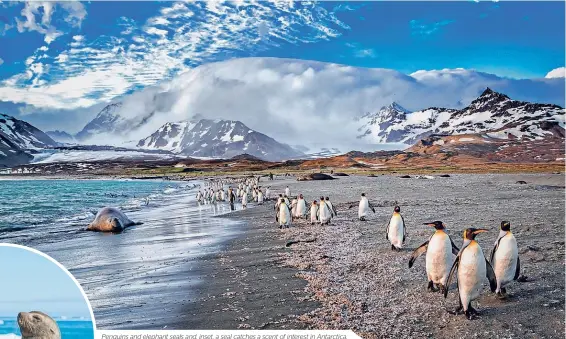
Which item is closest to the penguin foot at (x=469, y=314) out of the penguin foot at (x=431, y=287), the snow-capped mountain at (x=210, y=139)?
the penguin foot at (x=431, y=287)

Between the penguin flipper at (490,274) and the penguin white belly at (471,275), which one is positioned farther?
the penguin flipper at (490,274)

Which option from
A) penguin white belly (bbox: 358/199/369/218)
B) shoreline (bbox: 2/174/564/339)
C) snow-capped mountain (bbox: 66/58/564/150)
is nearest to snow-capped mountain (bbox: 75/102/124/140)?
snow-capped mountain (bbox: 66/58/564/150)

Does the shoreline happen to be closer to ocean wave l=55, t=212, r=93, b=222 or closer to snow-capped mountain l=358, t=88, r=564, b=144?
snow-capped mountain l=358, t=88, r=564, b=144

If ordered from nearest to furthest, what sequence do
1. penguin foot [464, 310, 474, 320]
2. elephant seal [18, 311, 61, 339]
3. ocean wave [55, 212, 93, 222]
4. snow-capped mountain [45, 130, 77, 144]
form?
elephant seal [18, 311, 61, 339]
penguin foot [464, 310, 474, 320]
snow-capped mountain [45, 130, 77, 144]
ocean wave [55, 212, 93, 222]

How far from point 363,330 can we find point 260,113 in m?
2.80

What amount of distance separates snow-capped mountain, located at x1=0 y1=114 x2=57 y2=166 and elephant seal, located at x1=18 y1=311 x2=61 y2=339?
2.51 metres

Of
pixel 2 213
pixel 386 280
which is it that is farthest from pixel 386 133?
pixel 2 213

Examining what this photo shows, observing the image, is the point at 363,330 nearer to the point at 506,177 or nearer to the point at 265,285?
the point at 265,285

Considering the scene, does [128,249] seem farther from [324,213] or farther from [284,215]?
[324,213]

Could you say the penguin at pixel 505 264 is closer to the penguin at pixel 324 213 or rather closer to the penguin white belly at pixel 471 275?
the penguin white belly at pixel 471 275

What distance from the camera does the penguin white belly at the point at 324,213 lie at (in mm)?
5770

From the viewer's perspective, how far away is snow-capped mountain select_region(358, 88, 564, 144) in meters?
5.26

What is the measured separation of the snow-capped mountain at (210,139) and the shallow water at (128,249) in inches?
38.3

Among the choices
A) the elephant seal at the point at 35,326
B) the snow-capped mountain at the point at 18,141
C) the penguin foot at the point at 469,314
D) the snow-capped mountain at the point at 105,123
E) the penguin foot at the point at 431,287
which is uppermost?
the snow-capped mountain at the point at 105,123
